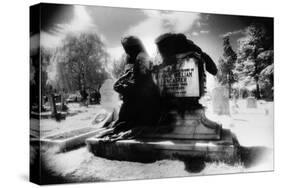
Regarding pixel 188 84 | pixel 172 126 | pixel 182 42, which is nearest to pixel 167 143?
pixel 172 126

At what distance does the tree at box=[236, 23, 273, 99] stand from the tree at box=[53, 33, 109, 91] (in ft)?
9.49

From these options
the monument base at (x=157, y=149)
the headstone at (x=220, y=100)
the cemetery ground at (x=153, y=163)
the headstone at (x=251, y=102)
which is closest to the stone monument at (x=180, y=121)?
the monument base at (x=157, y=149)

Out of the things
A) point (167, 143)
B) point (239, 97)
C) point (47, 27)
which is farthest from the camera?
point (239, 97)

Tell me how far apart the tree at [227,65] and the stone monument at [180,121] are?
1.19 ft

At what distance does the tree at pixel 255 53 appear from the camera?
1103cm

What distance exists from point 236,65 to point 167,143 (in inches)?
88.5

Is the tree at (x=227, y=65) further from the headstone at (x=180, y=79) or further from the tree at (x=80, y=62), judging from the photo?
the tree at (x=80, y=62)

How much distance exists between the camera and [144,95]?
10.1 meters

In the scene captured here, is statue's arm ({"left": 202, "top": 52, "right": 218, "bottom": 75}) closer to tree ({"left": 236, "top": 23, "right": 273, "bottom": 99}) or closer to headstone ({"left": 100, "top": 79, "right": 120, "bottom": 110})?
tree ({"left": 236, "top": 23, "right": 273, "bottom": 99})

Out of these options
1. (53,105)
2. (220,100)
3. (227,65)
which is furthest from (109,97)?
(227,65)

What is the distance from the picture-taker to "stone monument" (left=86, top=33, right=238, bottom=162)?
993 centimetres


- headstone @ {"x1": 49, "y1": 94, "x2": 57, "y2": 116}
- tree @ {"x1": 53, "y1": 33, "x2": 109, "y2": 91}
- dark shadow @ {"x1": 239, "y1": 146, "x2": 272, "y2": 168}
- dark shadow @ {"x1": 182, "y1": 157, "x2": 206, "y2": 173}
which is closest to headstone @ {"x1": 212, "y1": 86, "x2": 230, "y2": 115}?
dark shadow @ {"x1": 239, "y1": 146, "x2": 272, "y2": 168}

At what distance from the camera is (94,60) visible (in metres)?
9.74

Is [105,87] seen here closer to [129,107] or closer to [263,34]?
[129,107]
